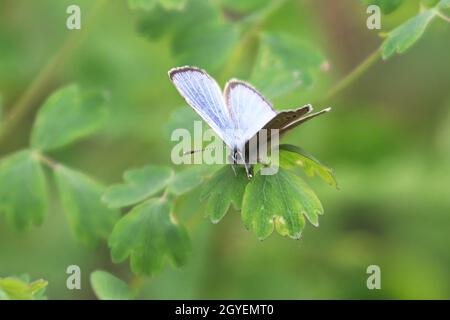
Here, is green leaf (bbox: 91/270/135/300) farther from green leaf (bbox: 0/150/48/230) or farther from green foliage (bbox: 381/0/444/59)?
green foliage (bbox: 381/0/444/59)

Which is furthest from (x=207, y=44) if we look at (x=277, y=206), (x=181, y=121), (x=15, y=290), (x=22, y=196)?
(x=15, y=290)

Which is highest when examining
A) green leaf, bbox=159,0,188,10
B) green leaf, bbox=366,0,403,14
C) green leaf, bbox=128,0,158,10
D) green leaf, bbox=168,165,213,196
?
green leaf, bbox=159,0,188,10

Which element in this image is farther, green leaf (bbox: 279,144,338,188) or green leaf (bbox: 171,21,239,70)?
green leaf (bbox: 171,21,239,70)

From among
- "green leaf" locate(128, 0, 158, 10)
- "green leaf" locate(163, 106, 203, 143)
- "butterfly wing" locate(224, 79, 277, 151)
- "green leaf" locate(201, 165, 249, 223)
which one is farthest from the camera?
"green leaf" locate(128, 0, 158, 10)

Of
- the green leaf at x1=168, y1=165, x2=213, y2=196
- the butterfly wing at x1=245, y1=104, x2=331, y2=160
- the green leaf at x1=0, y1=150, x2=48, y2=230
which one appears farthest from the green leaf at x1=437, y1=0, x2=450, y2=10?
the green leaf at x1=0, y1=150, x2=48, y2=230

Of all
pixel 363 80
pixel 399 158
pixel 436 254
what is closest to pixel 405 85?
pixel 363 80

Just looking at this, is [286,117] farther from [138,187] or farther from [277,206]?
[138,187]
